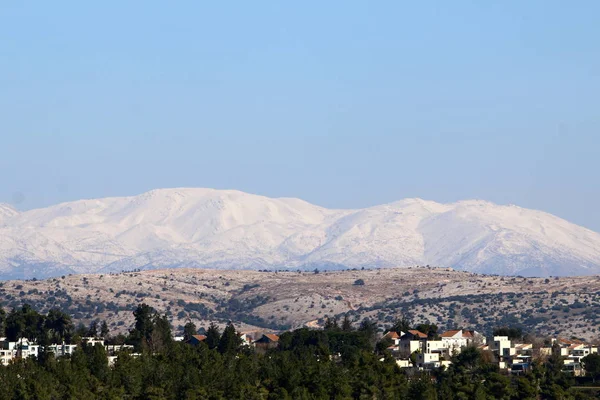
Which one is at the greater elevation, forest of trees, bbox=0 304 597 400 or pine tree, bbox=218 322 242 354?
pine tree, bbox=218 322 242 354

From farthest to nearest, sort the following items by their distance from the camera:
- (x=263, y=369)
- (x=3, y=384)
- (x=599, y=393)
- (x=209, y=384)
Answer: (x=599, y=393) < (x=263, y=369) < (x=209, y=384) < (x=3, y=384)

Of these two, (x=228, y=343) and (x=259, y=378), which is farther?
(x=228, y=343)

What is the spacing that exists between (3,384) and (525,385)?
202 ft

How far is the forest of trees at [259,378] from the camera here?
152 metres

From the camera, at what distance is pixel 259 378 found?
164 meters

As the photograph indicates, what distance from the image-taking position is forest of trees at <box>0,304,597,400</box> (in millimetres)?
152250

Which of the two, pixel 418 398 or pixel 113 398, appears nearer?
pixel 113 398

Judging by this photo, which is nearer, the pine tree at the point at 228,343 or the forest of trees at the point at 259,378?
the forest of trees at the point at 259,378

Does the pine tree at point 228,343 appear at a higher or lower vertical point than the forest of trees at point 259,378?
higher

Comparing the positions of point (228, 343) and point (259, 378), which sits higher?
point (228, 343)

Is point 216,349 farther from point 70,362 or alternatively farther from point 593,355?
point 593,355

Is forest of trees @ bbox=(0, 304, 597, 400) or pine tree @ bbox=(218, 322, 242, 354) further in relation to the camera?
pine tree @ bbox=(218, 322, 242, 354)

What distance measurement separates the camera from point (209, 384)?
513 ft

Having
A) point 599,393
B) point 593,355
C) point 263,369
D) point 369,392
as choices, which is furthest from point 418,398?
point 593,355
